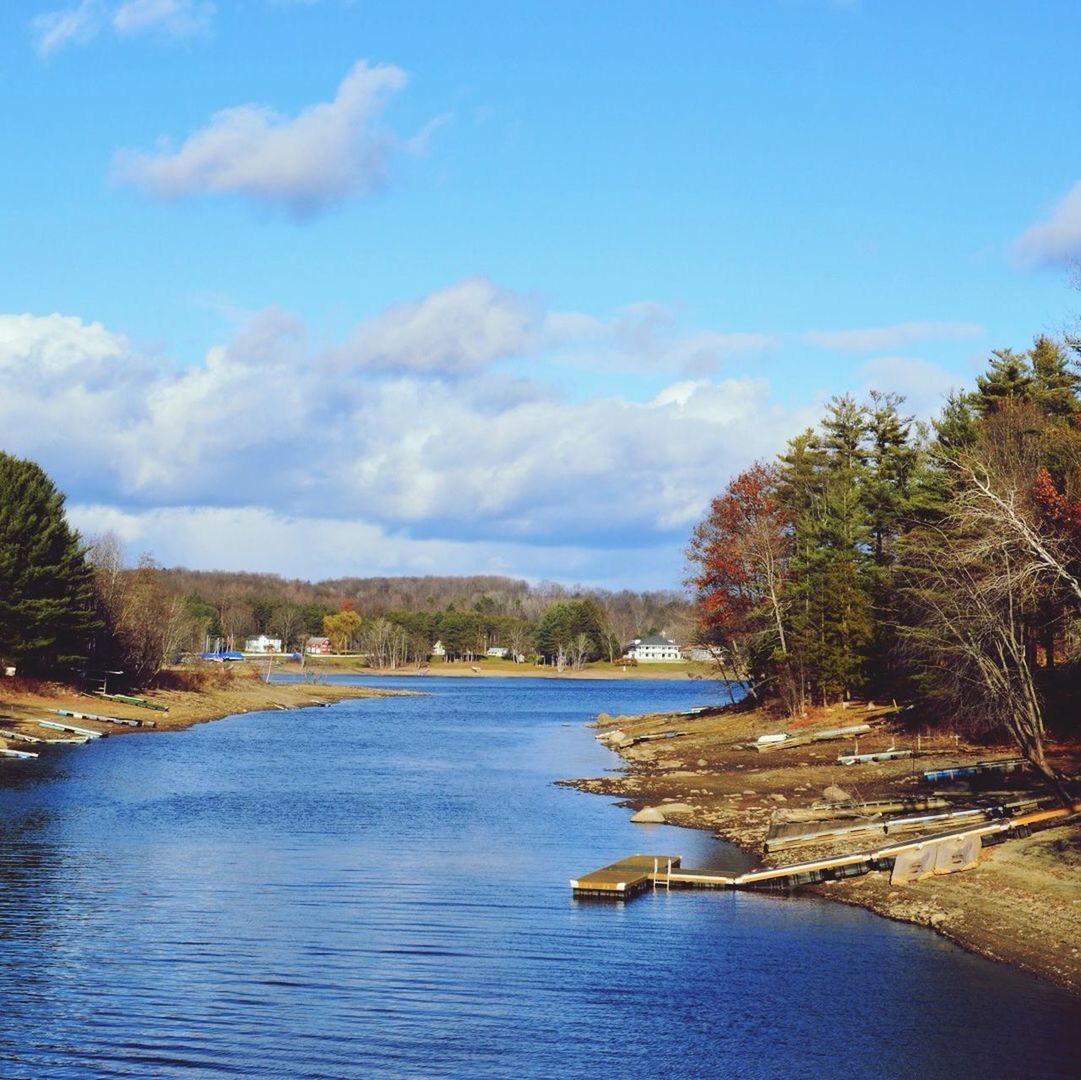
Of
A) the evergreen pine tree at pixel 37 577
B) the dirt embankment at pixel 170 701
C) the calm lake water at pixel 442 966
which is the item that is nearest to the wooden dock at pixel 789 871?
the calm lake water at pixel 442 966

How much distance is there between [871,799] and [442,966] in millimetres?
21121

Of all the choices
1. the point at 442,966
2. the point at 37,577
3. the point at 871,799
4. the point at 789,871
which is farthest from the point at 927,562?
the point at 37,577

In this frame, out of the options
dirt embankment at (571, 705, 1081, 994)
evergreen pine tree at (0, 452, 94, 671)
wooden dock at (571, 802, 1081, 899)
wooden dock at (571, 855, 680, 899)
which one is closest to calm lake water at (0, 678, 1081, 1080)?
wooden dock at (571, 855, 680, 899)

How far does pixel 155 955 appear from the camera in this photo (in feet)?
79.5

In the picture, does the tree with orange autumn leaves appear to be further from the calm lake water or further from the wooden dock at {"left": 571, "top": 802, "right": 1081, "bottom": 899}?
the calm lake water

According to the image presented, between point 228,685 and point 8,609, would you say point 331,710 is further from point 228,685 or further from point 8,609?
point 8,609

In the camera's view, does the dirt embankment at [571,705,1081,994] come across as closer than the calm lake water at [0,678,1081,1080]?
No

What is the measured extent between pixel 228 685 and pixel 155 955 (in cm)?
10857

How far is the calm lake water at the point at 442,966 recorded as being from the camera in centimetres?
1894

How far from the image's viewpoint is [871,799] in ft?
134

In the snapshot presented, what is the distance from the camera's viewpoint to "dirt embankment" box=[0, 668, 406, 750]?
7831cm

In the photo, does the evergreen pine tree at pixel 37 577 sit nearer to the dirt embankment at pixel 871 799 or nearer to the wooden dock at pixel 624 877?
the dirt embankment at pixel 871 799

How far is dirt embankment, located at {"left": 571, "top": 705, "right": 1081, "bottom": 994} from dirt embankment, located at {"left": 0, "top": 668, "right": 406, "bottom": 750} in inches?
1314

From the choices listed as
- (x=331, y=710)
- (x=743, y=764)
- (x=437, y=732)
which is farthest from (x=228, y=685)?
(x=743, y=764)
